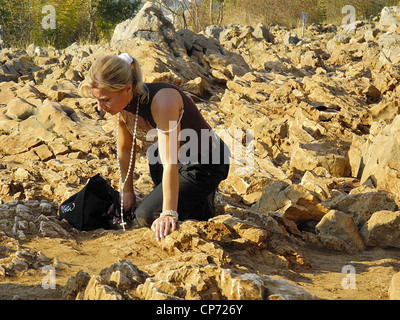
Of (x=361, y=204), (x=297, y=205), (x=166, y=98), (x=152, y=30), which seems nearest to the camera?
(x=166, y=98)

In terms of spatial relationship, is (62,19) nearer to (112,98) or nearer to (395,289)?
(112,98)

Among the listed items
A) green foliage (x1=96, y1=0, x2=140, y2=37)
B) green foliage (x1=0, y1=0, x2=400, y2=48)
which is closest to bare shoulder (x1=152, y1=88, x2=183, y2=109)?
green foliage (x1=0, y1=0, x2=400, y2=48)

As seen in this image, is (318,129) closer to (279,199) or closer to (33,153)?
(279,199)

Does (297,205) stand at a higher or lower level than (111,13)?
lower

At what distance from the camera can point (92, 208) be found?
13.1 feet

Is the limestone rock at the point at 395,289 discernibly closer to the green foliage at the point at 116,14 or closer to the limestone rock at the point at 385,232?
the limestone rock at the point at 385,232

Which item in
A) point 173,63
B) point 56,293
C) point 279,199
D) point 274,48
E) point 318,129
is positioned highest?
point 274,48

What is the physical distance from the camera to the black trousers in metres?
3.84

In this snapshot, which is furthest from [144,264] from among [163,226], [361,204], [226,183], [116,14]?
[116,14]

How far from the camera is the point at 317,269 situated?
11.6 ft

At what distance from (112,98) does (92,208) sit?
1.10 m

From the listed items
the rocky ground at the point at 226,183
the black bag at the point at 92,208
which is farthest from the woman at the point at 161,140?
the rocky ground at the point at 226,183

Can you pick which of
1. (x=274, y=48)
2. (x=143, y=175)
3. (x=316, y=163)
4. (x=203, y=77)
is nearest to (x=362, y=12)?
(x=274, y=48)

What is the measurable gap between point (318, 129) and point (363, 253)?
13.5ft
